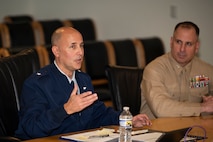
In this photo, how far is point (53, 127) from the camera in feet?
9.98

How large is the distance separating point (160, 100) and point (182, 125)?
52 centimetres

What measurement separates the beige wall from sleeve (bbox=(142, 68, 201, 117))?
2483 mm

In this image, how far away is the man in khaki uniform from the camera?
156 inches

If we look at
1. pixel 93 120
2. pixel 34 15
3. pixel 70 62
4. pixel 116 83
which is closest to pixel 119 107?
pixel 116 83

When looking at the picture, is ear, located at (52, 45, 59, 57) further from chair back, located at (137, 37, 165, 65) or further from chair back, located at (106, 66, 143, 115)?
chair back, located at (137, 37, 165, 65)

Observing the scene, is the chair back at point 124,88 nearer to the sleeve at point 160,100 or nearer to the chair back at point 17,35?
the sleeve at point 160,100

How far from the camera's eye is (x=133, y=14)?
7.12m

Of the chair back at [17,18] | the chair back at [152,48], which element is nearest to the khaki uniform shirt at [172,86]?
the chair back at [152,48]

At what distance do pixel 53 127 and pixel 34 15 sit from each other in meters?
6.19

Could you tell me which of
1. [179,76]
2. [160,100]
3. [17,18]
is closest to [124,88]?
[160,100]

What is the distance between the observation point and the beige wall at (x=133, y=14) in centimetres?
638

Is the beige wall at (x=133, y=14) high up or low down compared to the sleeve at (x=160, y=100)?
up

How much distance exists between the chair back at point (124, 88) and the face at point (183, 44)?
349 mm

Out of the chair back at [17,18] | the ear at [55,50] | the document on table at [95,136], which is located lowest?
the document on table at [95,136]
